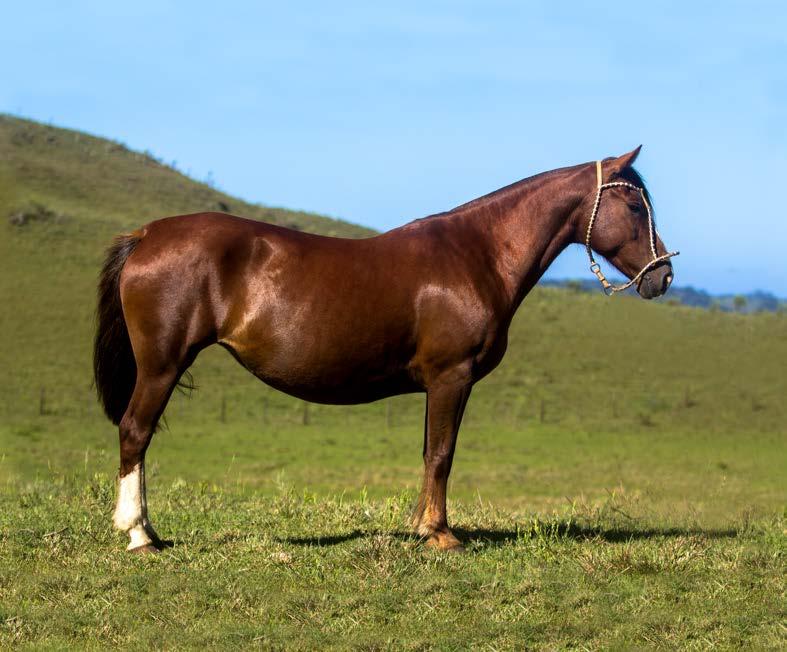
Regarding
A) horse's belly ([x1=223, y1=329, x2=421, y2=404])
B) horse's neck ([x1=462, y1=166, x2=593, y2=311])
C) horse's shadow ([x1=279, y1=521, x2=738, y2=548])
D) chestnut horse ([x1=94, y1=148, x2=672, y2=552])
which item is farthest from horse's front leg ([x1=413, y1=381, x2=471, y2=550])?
horse's neck ([x1=462, y1=166, x2=593, y2=311])

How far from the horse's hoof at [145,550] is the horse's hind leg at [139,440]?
0.05 metres

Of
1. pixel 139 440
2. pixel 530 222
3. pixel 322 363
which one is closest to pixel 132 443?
pixel 139 440

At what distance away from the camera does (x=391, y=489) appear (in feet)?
67.9

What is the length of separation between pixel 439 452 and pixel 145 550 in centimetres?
226

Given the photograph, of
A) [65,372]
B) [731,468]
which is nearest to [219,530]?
[731,468]

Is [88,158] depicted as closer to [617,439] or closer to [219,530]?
[617,439]

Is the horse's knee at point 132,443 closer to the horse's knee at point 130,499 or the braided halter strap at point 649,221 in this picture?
the horse's knee at point 130,499

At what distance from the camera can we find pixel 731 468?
26766 mm

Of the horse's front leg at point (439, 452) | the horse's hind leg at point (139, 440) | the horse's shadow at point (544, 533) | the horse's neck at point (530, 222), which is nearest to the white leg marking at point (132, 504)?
the horse's hind leg at point (139, 440)

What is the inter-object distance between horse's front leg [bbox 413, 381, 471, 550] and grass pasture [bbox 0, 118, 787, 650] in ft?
0.89

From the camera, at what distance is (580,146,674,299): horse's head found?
26.0ft

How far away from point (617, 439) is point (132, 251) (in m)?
26.9

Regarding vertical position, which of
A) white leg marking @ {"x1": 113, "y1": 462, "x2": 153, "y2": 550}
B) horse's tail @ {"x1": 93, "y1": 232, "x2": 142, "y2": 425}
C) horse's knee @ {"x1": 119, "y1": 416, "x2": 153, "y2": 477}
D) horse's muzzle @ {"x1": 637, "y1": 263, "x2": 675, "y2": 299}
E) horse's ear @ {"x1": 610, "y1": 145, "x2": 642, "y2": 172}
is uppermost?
horse's ear @ {"x1": 610, "y1": 145, "x2": 642, "y2": 172}

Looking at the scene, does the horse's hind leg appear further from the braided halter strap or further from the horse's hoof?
the braided halter strap
